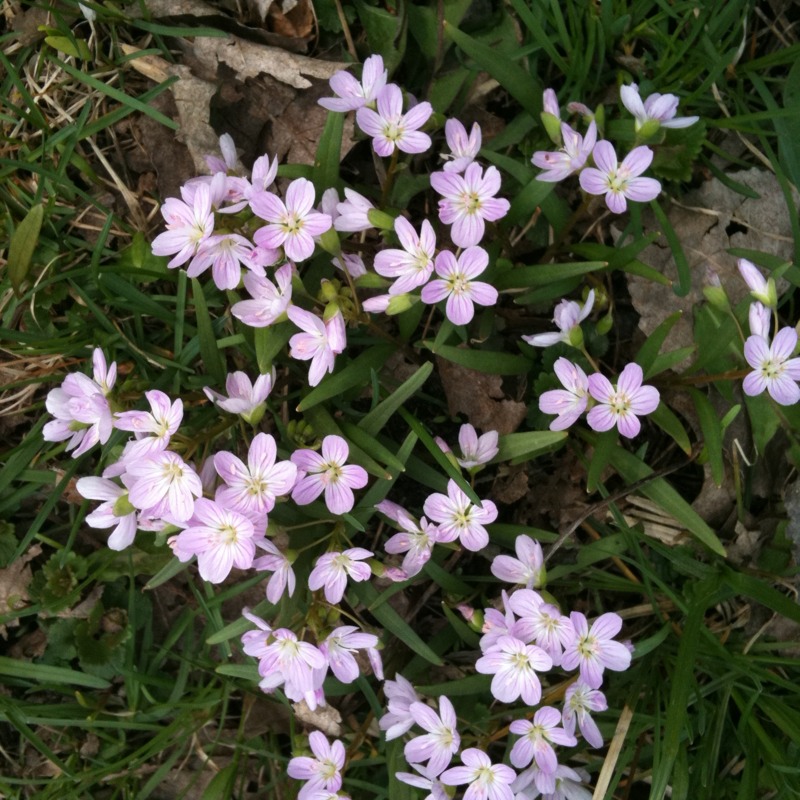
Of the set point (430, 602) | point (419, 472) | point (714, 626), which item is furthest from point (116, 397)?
point (714, 626)

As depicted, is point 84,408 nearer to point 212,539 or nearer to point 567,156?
point 212,539

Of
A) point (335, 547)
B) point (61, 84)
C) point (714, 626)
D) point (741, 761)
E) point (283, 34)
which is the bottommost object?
point (741, 761)

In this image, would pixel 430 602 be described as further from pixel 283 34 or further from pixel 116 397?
pixel 283 34

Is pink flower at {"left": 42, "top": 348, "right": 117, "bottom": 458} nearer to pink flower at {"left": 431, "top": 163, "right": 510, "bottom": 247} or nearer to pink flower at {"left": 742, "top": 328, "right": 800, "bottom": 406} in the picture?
pink flower at {"left": 431, "top": 163, "right": 510, "bottom": 247}

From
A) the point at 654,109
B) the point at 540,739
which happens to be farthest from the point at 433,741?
the point at 654,109

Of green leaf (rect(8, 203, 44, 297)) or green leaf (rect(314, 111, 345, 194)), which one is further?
green leaf (rect(8, 203, 44, 297))

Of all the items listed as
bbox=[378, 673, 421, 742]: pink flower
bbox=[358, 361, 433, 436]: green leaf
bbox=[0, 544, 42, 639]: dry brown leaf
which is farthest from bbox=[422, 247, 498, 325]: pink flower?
bbox=[0, 544, 42, 639]: dry brown leaf

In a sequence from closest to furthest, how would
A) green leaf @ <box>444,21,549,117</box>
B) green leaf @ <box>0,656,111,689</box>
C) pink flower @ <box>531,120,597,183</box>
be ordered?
pink flower @ <box>531,120,597,183</box> < green leaf @ <box>444,21,549,117</box> < green leaf @ <box>0,656,111,689</box>
